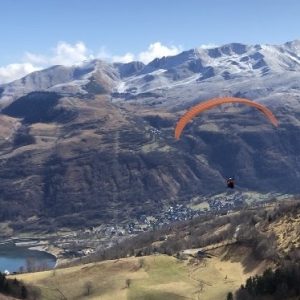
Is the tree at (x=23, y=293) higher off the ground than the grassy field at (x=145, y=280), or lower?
higher

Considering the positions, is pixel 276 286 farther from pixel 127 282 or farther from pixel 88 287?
pixel 88 287

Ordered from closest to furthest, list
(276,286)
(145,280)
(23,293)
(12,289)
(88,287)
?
(276,286) < (12,289) < (23,293) < (88,287) < (145,280)

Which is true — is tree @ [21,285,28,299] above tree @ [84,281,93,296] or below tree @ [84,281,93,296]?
above

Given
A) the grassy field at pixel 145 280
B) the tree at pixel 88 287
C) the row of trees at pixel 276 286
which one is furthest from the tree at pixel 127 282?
the row of trees at pixel 276 286

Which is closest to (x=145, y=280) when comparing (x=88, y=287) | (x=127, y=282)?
(x=127, y=282)

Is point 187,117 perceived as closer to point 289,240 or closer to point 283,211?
point 289,240

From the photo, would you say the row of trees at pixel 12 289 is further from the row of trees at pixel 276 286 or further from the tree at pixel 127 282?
the row of trees at pixel 276 286

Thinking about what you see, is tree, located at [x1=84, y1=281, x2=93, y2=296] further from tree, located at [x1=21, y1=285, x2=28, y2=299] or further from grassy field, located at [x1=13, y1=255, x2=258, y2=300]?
tree, located at [x1=21, y1=285, x2=28, y2=299]

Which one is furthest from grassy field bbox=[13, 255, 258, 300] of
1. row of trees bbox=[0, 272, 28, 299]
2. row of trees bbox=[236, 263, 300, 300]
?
row of trees bbox=[236, 263, 300, 300]
